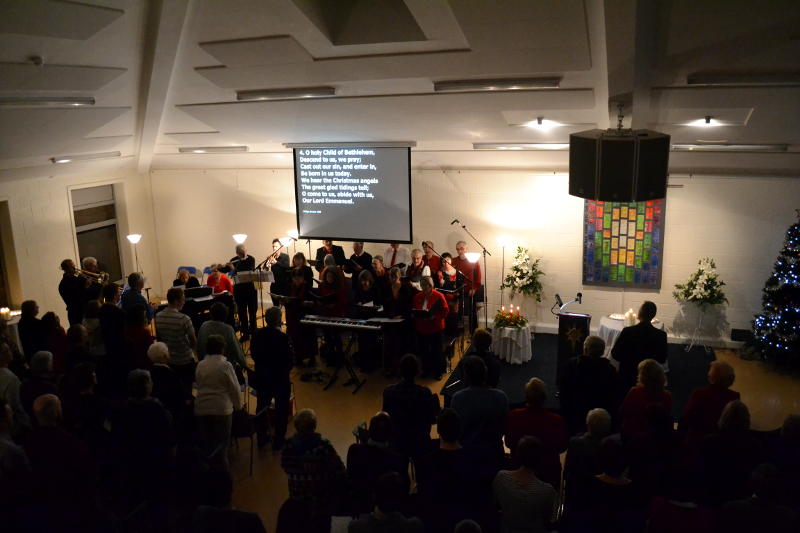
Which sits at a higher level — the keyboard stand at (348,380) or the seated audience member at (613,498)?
the seated audience member at (613,498)

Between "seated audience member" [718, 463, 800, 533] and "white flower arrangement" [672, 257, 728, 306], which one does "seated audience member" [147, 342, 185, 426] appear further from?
"white flower arrangement" [672, 257, 728, 306]

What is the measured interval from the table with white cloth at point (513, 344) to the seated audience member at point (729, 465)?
4329mm

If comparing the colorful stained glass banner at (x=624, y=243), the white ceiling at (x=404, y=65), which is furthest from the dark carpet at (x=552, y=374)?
the white ceiling at (x=404, y=65)

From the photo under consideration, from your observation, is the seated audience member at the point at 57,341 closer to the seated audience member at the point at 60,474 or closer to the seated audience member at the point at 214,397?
the seated audience member at the point at 214,397

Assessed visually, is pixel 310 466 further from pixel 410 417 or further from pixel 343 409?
pixel 343 409

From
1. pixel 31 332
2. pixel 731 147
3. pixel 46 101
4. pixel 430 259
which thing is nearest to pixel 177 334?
pixel 31 332

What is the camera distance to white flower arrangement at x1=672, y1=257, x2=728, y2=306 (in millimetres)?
8367

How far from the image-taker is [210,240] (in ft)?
38.1

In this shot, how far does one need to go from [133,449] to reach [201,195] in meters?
7.68

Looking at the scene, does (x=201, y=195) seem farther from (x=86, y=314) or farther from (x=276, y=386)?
(x=276, y=386)

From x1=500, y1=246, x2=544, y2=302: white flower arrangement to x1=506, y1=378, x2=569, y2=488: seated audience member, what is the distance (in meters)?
5.21

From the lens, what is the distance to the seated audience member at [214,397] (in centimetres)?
507

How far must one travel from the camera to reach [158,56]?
5.94 metres

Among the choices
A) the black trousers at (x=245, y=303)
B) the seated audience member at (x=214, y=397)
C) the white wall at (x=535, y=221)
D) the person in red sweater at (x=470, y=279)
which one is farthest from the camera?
the black trousers at (x=245, y=303)
